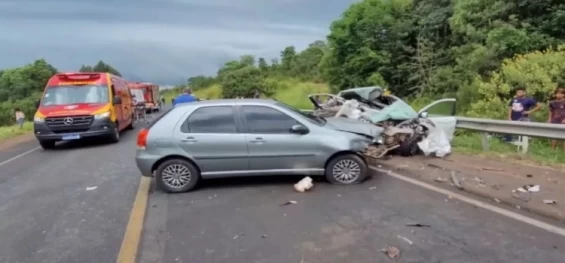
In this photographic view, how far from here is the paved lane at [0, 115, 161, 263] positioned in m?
5.07

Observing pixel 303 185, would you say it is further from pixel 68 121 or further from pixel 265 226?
pixel 68 121

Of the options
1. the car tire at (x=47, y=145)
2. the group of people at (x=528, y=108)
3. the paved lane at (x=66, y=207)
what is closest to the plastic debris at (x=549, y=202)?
the paved lane at (x=66, y=207)

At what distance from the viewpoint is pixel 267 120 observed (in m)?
7.72

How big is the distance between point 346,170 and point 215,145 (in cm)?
208

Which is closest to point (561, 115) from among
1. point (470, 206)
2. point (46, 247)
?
point (470, 206)

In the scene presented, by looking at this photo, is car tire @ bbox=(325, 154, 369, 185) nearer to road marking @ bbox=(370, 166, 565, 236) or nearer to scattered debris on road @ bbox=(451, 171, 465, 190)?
road marking @ bbox=(370, 166, 565, 236)

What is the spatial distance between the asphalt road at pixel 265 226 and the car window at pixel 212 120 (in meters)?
0.93

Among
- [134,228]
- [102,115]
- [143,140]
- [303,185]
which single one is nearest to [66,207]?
[143,140]

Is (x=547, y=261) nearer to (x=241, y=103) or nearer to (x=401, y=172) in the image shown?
(x=401, y=172)

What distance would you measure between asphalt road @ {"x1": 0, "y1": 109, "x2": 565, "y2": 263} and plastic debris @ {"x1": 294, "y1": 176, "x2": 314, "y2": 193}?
0.15 m

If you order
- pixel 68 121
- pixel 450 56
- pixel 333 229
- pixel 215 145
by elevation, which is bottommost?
pixel 333 229

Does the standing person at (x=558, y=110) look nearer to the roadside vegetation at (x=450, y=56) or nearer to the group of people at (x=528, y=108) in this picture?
the group of people at (x=528, y=108)

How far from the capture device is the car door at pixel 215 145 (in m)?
7.54

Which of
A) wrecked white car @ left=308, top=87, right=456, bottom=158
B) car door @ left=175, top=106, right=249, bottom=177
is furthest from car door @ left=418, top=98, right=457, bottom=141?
car door @ left=175, top=106, right=249, bottom=177
